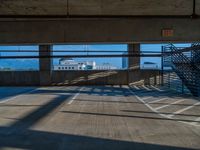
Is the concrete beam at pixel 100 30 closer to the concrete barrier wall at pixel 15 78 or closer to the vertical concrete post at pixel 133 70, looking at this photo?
the vertical concrete post at pixel 133 70

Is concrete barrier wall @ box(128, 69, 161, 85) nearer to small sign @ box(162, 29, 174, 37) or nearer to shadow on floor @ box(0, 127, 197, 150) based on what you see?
small sign @ box(162, 29, 174, 37)

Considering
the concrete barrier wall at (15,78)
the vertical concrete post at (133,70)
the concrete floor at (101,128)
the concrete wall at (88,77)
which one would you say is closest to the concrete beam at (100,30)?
the concrete floor at (101,128)

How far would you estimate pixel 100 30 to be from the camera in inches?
625

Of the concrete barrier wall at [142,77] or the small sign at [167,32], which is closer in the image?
the small sign at [167,32]

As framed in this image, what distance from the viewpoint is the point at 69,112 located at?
1588cm

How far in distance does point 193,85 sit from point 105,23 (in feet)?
36.7

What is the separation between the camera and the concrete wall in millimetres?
38125

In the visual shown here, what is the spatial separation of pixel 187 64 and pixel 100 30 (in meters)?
13.2
